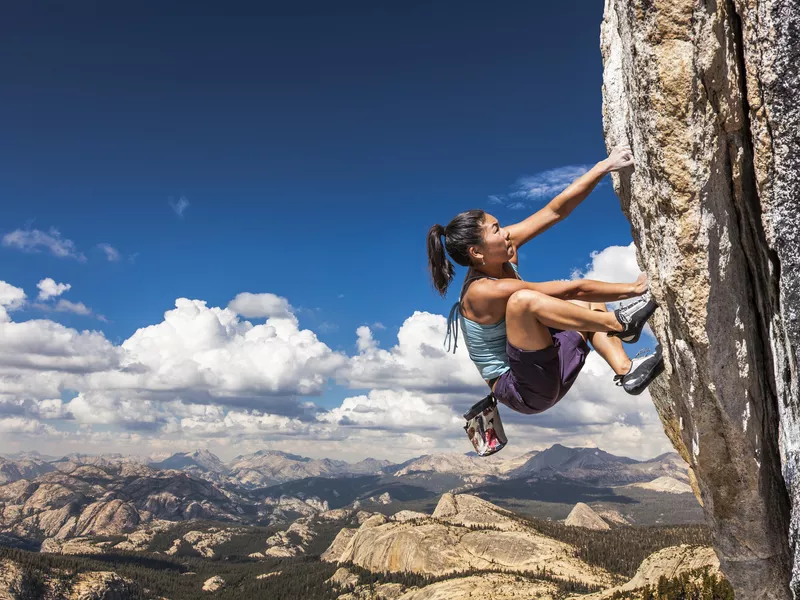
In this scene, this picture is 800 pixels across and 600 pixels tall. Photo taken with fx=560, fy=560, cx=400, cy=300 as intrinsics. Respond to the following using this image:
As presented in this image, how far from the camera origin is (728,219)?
537 cm

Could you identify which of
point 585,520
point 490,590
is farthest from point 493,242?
point 585,520

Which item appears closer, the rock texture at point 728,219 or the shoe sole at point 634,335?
the rock texture at point 728,219

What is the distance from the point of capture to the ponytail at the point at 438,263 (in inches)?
288

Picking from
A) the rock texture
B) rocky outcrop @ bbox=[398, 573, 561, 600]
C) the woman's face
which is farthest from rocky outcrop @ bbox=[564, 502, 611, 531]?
the woman's face

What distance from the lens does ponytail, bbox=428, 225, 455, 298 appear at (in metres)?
7.31

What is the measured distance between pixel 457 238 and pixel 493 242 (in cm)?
44

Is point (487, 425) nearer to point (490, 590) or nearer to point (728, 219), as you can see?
point (728, 219)

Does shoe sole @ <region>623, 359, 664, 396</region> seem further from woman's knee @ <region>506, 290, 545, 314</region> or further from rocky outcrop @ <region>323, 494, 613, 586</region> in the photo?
rocky outcrop @ <region>323, 494, 613, 586</region>

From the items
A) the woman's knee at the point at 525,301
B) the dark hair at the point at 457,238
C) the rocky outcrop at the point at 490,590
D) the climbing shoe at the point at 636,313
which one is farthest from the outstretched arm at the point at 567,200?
the rocky outcrop at the point at 490,590

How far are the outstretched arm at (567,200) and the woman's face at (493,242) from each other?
46 centimetres

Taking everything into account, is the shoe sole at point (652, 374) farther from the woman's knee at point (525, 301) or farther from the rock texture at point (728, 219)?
the woman's knee at point (525, 301)

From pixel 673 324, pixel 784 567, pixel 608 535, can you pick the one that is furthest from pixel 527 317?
pixel 608 535

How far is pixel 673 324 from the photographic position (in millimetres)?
5832

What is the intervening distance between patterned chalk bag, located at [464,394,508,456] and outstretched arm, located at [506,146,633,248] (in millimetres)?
2502
